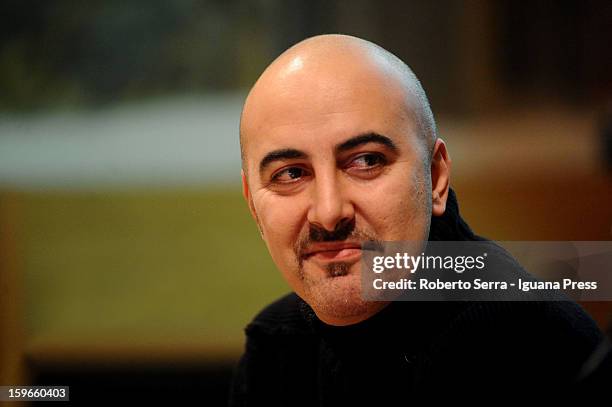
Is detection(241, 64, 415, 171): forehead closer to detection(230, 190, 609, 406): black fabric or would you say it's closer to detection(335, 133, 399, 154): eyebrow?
detection(335, 133, 399, 154): eyebrow

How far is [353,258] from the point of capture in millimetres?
926

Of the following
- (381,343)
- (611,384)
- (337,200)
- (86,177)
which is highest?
(86,177)

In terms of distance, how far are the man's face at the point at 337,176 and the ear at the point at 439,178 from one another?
0.04 meters

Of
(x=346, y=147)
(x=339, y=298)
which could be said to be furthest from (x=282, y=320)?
(x=346, y=147)

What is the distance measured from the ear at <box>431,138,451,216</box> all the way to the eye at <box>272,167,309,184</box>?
18cm

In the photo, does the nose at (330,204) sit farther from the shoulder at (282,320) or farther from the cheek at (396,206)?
the shoulder at (282,320)

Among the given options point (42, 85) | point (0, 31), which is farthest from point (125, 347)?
point (0, 31)

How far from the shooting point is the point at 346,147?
3.03ft

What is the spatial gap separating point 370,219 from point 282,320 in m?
0.33

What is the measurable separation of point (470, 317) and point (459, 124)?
1.82 feet

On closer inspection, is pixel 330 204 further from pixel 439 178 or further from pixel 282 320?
pixel 282 320

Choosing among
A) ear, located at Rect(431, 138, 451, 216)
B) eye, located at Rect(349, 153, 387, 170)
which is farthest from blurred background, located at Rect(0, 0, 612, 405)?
eye, located at Rect(349, 153, 387, 170)

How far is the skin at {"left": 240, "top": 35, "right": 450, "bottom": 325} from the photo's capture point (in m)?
0.92

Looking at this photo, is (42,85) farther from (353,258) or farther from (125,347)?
(353,258)
